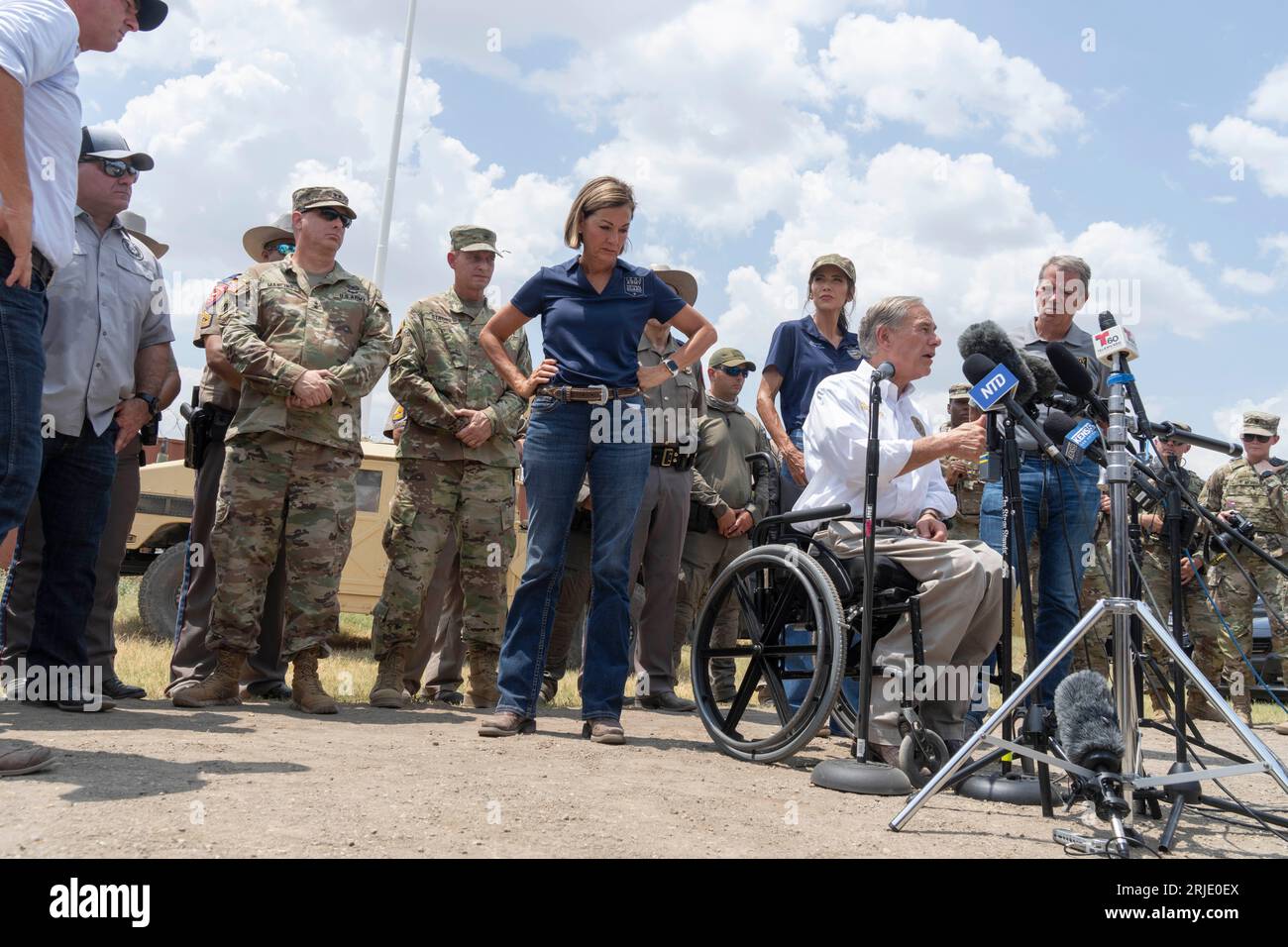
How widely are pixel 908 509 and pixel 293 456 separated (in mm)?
2690

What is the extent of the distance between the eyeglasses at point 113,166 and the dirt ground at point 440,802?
2330 millimetres

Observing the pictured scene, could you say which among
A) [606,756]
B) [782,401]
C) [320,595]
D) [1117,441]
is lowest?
[606,756]

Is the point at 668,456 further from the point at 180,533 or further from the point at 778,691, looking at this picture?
the point at 180,533

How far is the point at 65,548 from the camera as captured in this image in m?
4.42

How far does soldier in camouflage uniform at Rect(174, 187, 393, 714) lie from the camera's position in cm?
475

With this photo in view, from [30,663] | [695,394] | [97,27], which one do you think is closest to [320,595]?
[30,663]

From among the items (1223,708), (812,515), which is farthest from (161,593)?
(1223,708)

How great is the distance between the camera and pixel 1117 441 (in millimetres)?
2990

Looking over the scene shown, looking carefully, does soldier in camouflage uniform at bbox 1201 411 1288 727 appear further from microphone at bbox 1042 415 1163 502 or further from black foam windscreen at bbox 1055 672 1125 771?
black foam windscreen at bbox 1055 672 1125 771

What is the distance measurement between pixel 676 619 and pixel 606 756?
10.2ft

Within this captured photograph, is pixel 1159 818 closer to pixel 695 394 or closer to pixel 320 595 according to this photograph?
pixel 320 595

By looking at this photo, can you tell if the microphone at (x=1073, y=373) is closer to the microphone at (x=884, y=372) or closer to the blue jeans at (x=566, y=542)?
the microphone at (x=884, y=372)

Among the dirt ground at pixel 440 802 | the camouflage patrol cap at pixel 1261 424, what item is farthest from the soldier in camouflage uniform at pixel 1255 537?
the dirt ground at pixel 440 802
